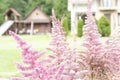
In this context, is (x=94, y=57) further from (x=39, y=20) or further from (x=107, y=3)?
(x=39, y=20)

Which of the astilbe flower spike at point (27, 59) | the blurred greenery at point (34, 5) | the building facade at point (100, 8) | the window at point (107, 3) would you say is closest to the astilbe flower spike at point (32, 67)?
the astilbe flower spike at point (27, 59)

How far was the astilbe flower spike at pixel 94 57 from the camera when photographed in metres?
1.78

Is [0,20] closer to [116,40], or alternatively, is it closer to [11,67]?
[11,67]

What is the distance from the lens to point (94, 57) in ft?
6.14

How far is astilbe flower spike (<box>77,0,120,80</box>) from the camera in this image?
1781 millimetres

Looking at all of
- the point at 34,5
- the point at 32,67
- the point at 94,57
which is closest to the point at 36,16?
the point at 34,5

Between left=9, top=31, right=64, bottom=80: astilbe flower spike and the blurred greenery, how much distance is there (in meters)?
46.7

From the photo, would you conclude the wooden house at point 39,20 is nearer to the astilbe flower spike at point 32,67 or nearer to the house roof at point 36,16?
the house roof at point 36,16

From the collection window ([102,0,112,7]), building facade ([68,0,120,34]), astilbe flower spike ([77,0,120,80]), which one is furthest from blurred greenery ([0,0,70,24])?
astilbe flower spike ([77,0,120,80])

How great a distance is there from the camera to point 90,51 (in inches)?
72.0

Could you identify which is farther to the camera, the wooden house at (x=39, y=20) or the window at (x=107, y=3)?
the wooden house at (x=39, y=20)

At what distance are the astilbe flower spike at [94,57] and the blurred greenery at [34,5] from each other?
1812 inches

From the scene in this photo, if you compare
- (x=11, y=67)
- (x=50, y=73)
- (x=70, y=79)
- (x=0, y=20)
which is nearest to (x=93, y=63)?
(x=70, y=79)

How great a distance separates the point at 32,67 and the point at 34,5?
172ft
